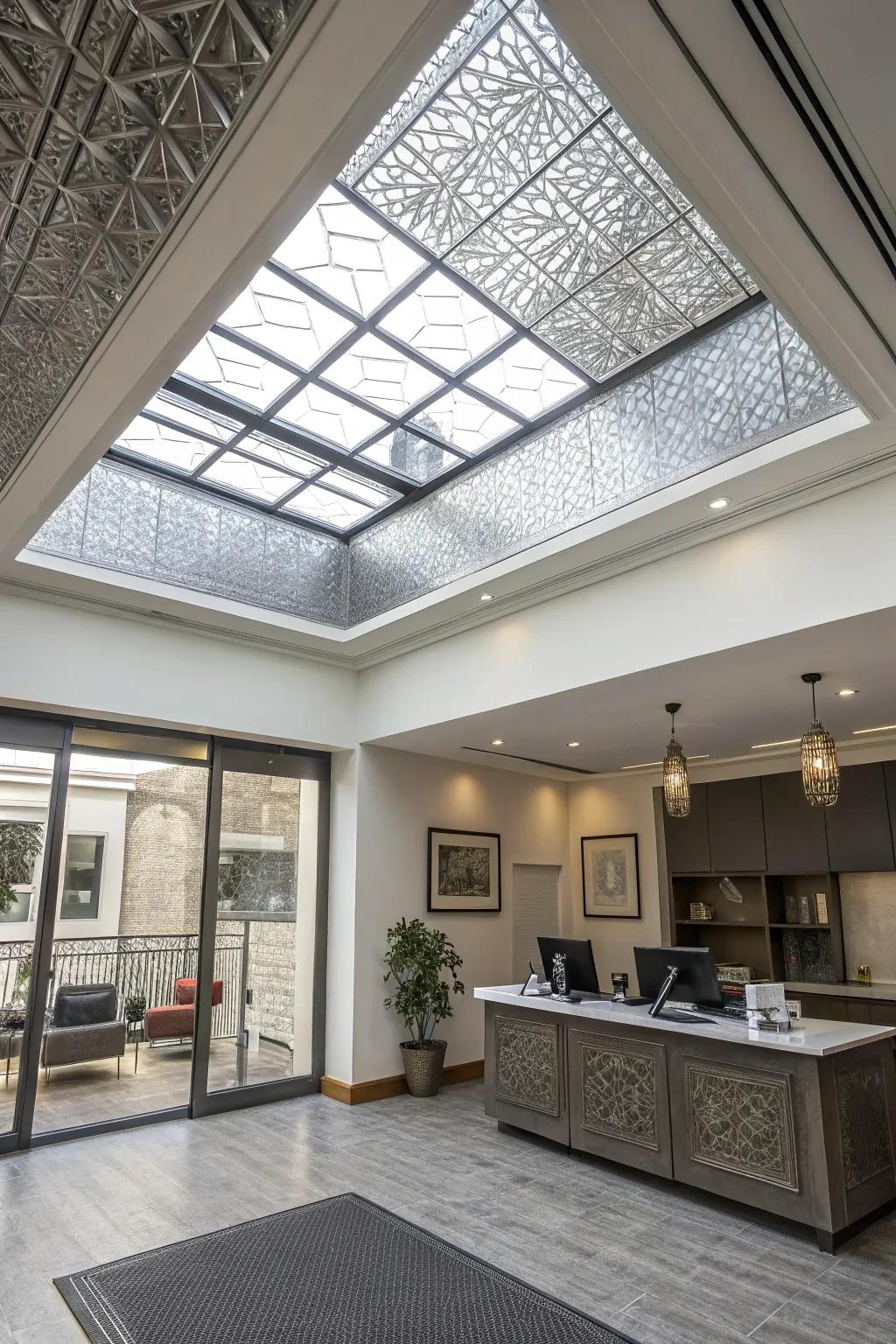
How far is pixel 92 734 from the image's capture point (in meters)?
5.70

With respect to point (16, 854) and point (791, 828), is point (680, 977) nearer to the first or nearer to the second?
point (791, 828)

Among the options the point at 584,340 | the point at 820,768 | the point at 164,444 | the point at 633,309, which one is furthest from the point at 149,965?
the point at 633,309

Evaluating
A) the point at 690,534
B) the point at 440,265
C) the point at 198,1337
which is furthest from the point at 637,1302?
the point at 440,265

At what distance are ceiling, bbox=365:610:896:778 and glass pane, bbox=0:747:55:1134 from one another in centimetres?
253

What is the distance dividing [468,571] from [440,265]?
1941mm

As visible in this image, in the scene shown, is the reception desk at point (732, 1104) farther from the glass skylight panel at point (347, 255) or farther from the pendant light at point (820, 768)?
the glass skylight panel at point (347, 255)

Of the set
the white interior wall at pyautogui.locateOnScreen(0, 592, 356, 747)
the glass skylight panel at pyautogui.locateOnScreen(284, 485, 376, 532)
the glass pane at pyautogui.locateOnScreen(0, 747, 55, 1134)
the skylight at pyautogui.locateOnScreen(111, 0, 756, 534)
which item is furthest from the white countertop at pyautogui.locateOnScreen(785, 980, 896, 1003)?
the glass pane at pyautogui.locateOnScreen(0, 747, 55, 1134)

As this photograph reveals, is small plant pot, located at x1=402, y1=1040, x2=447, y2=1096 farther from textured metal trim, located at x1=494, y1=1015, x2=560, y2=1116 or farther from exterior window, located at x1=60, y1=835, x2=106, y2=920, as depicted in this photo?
exterior window, located at x1=60, y1=835, x2=106, y2=920

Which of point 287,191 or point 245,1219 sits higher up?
point 287,191

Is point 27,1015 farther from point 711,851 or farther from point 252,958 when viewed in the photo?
point 711,851

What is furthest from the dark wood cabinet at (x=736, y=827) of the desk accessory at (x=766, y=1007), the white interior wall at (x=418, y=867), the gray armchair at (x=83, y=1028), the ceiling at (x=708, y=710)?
the gray armchair at (x=83, y=1028)

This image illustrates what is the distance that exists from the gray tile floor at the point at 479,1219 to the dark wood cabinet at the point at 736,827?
3.13m

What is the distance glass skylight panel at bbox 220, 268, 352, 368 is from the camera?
3.66 metres

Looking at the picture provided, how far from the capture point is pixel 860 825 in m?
6.48
